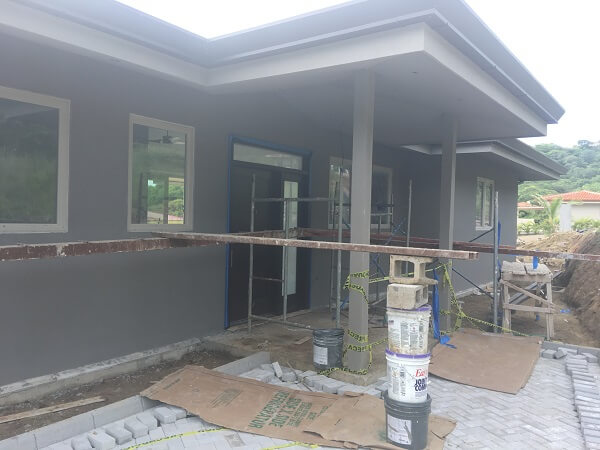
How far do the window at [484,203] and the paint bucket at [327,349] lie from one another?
8.66m

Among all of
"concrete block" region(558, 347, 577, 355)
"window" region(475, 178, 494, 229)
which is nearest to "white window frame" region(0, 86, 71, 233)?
"concrete block" region(558, 347, 577, 355)

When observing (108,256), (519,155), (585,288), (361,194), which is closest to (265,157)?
(361,194)

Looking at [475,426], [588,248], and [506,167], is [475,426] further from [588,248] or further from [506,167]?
[506,167]

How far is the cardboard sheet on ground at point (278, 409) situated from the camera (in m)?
3.51

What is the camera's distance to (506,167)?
46.5ft

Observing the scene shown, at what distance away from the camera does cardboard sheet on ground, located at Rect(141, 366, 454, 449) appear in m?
3.51

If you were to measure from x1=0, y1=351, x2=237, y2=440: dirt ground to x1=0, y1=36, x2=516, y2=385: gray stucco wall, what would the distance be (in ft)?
0.92

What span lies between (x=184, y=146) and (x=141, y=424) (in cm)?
323

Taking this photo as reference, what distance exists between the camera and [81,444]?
326 cm

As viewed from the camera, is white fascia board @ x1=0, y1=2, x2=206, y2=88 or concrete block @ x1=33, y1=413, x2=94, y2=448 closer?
concrete block @ x1=33, y1=413, x2=94, y2=448

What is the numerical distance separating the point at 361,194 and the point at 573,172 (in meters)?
74.4

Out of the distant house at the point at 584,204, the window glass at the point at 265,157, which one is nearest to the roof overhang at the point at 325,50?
the window glass at the point at 265,157

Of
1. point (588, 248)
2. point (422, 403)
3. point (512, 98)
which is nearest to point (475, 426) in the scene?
point (422, 403)

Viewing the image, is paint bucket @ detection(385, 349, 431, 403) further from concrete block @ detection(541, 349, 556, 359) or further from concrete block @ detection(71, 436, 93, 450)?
concrete block @ detection(541, 349, 556, 359)
